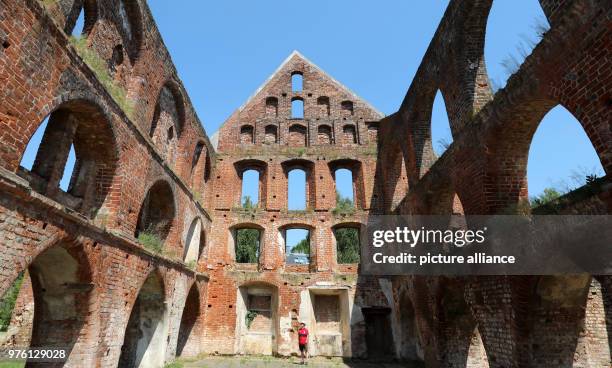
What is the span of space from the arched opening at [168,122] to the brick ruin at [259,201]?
7 cm

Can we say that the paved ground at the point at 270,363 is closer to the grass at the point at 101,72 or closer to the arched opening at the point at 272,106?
the grass at the point at 101,72

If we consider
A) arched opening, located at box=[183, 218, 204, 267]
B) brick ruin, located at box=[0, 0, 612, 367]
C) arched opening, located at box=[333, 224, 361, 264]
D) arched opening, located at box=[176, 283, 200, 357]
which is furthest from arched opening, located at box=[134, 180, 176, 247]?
arched opening, located at box=[333, 224, 361, 264]

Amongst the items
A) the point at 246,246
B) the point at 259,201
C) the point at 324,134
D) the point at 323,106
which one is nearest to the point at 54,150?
the point at 259,201

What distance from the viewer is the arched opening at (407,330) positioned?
1376cm

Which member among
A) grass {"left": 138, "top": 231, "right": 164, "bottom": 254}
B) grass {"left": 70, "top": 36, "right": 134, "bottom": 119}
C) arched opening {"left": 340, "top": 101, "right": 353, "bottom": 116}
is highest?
arched opening {"left": 340, "top": 101, "right": 353, "bottom": 116}

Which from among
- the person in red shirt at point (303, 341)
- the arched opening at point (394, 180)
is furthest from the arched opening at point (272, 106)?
the person in red shirt at point (303, 341)

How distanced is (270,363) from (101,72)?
1010 cm

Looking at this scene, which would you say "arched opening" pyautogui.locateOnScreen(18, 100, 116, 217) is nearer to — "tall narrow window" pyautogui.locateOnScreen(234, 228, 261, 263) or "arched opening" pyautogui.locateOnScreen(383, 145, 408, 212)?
"arched opening" pyautogui.locateOnScreen(383, 145, 408, 212)

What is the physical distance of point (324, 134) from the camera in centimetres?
1792

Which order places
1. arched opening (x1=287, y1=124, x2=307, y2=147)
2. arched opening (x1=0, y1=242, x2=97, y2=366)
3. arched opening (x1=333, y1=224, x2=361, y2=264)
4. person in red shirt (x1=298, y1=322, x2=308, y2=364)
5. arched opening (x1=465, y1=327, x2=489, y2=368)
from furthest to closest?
arched opening (x1=333, y1=224, x2=361, y2=264)
arched opening (x1=287, y1=124, x2=307, y2=147)
person in red shirt (x1=298, y1=322, x2=308, y2=364)
arched opening (x1=465, y1=327, x2=489, y2=368)
arched opening (x1=0, y1=242, x2=97, y2=366)

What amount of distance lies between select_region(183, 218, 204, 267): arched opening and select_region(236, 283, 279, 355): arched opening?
95.5 inches

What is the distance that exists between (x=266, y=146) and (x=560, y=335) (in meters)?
13.2

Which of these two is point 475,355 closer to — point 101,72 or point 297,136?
point 101,72

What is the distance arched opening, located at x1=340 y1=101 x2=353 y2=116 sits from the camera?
60.3 feet
